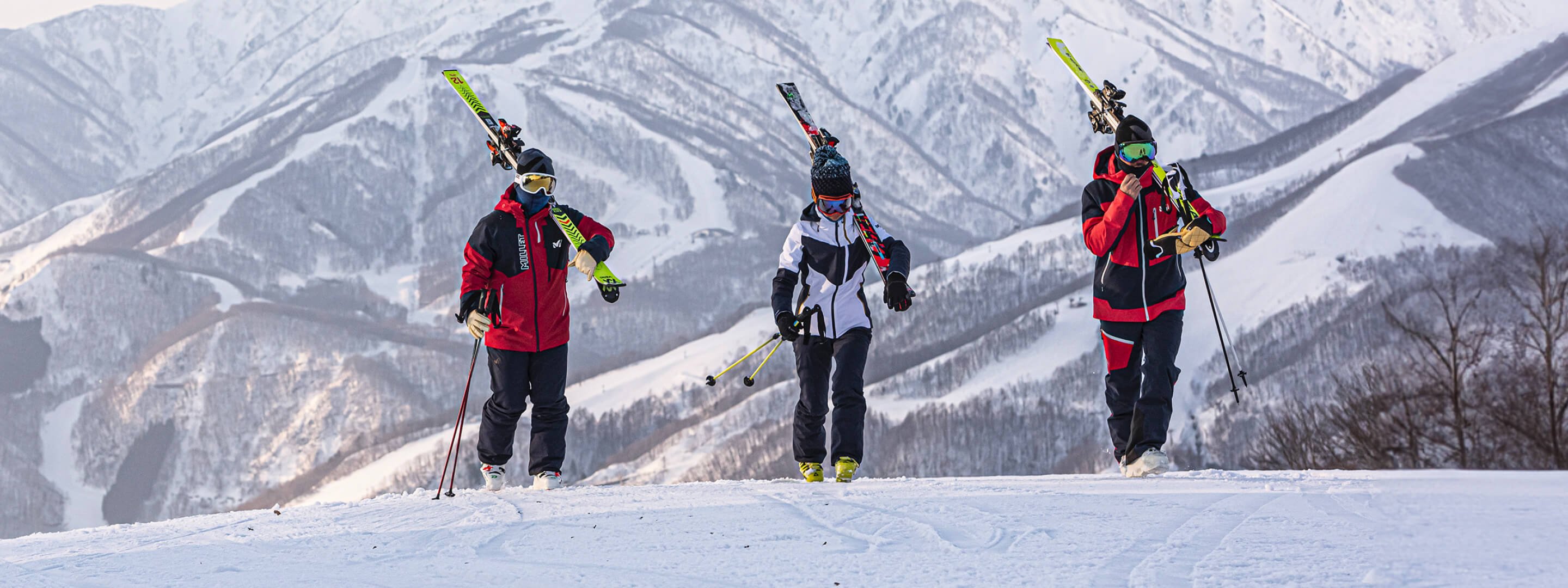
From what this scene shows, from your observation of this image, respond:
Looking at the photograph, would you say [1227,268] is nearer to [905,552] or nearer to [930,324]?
[930,324]

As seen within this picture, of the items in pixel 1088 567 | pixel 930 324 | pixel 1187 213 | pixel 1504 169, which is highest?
pixel 1504 169

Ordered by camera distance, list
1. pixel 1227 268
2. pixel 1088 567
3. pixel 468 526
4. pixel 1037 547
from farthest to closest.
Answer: pixel 1227 268 < pixel 468 526 < pixel 1037 547 < pixel 1088 567

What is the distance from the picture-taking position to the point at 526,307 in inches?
407

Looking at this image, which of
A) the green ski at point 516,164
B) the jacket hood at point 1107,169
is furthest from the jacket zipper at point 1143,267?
the green ski at point 516,164

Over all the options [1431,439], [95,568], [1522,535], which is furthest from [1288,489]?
[1431,439]

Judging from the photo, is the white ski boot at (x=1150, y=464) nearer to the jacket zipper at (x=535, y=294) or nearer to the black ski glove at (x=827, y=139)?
the black ski glove at (x=827, y=139)

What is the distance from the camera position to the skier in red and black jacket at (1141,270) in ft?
31.8

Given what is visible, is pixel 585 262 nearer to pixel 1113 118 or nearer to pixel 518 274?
pixel 518 274

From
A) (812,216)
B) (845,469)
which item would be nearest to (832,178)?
(812,216)

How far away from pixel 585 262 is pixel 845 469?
2656 mm

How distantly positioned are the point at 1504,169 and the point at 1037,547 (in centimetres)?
21760

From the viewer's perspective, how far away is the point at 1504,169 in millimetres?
195250

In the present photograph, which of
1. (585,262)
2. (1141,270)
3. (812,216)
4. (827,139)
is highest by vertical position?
(827,139)

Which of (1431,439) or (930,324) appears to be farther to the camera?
(930,324)
